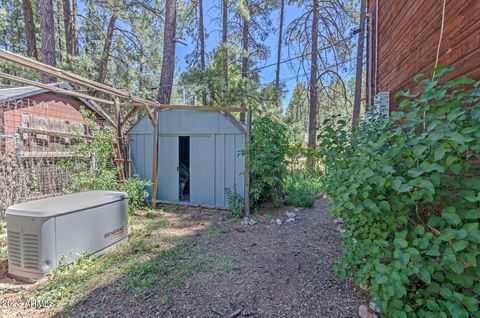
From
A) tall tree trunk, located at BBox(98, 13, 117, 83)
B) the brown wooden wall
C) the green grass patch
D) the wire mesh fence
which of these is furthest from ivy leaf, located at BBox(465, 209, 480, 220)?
tall tree trunk, located at BBox(98, 13, 117, 83)

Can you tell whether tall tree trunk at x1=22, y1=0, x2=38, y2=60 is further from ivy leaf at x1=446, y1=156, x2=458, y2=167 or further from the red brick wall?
ivy leaf at x1=446, y1=156, x2=458, y2=167

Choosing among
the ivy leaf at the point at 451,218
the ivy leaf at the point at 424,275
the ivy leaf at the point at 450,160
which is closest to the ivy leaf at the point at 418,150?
the ivy leaf at the point at 450,160

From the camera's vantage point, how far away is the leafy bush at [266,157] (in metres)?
5.21

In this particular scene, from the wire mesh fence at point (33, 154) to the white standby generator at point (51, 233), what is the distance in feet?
6.30

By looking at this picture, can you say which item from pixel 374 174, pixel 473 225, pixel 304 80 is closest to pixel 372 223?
pixel 374 174

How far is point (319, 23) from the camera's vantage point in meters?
10.1

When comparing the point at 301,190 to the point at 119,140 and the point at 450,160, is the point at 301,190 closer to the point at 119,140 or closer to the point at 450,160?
the point at 119,140

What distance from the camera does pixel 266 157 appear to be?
17.2 feet

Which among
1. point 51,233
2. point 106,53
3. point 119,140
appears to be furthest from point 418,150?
point 106,53

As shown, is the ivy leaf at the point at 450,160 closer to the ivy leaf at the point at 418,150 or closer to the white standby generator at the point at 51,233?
the ivy leaf at the point at 418,150

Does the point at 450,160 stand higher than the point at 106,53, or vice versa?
the point at 106,53

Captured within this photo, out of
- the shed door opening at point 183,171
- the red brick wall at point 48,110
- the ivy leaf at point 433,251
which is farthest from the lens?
the shed door opening at point 183,171

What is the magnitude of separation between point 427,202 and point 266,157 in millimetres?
3767

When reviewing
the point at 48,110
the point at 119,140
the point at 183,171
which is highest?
the point at 48,110
